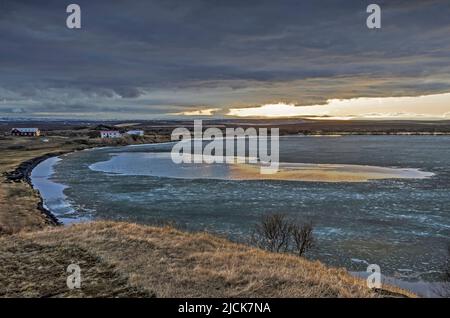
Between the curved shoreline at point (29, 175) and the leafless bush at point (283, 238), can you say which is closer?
the leafless bush at point (283, 238)

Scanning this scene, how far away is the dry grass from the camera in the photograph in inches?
347

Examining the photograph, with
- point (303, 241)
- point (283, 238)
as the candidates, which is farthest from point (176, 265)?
point (283, 238)

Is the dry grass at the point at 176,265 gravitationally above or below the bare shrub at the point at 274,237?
above

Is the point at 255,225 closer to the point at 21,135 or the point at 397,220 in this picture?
the point at 397,220

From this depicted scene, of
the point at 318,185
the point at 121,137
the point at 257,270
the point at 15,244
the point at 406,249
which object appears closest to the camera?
the point at 257,270

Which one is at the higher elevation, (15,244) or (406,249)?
(15,244)

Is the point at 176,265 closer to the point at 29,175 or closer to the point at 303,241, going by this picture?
the point at 303,241

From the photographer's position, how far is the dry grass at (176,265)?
8.80m

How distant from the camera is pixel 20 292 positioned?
912 centimetres

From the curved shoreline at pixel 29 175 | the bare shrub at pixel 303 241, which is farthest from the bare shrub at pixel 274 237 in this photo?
the curved shoreline at pixel 29 175

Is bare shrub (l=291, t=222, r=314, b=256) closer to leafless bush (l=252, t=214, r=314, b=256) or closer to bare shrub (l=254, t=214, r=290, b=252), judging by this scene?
leafless bush (l=252, t=214, r=314, b=256)

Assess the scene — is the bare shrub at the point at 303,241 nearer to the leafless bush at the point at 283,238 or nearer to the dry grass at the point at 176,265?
the leafless bush at the point at 283,238
